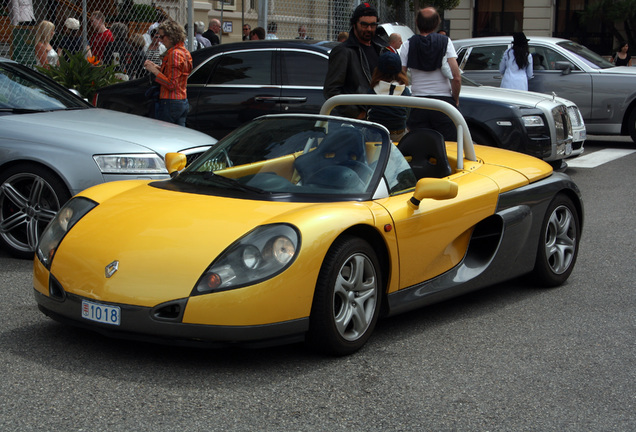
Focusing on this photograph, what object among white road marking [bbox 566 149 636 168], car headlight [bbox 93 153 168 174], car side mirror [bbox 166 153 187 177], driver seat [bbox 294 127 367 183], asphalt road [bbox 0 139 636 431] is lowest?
white road marking [bbox 566 149 636 168]

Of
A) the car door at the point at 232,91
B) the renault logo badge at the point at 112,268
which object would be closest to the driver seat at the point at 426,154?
the renault logo badge at the point at 112,268

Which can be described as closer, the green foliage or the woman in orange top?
the woman in orange top

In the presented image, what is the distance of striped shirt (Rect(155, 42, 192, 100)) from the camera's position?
9.56 m

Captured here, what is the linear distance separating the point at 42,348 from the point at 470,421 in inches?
84.5

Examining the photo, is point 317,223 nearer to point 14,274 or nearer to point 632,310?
point 632,310

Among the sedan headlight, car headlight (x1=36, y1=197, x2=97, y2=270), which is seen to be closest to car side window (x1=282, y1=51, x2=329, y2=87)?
the sedan headlight

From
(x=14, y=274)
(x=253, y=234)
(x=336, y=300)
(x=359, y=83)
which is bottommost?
(x=14, y=274)

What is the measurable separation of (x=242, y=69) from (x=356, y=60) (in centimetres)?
309

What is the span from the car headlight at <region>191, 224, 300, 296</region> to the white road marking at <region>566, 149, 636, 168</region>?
9047 millimetres

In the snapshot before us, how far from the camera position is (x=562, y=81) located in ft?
47.5

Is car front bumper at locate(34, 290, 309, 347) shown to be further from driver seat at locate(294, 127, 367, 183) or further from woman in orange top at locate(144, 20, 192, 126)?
woman in orange top at locate(144, 20, 192, 126)

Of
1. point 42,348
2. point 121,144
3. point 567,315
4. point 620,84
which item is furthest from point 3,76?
point 620,84

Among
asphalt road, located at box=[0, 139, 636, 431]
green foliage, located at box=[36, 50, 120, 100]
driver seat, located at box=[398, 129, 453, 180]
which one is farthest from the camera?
green foliage, located at box=[36, 50, 120, 100]

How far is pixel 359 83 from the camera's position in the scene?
7578 millimetres
